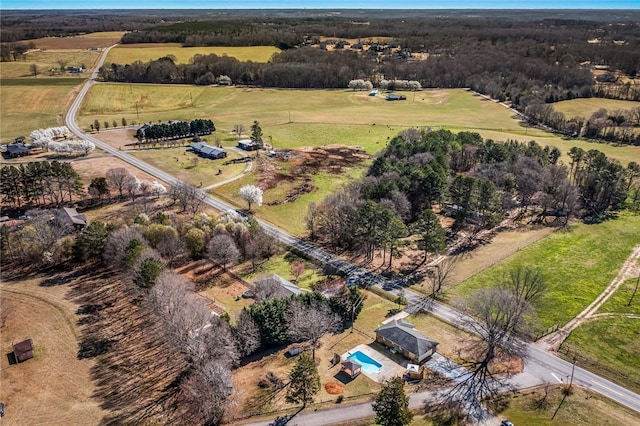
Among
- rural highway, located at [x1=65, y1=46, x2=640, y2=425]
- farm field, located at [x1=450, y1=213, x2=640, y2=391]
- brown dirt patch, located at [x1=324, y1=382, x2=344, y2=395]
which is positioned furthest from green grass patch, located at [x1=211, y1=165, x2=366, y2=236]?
brown dirt patch, located at [x1=324, y1=382, x2=344, y2=395]

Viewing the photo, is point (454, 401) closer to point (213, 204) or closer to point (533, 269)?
point (533, 269)

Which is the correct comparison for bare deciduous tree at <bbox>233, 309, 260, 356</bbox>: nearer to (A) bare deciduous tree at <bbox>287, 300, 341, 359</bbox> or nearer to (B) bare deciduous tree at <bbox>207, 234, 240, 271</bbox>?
(A) bare deciduous tree at <bbox>287, 300, 341, 359</bbox>

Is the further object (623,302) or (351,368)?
(623,302)

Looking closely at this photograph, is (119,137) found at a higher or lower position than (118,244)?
higher

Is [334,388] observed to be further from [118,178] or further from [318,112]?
[318,112]

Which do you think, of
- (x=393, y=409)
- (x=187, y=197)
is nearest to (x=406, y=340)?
(x=393, y=409)

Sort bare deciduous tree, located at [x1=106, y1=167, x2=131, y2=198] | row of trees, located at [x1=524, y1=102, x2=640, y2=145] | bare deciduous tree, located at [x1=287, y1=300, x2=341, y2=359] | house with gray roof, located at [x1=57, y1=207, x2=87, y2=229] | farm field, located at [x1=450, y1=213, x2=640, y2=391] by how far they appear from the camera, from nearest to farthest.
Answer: bare deciduous tree, located at [x1=287, y1=300, x2=341, y2=359], farm field, located at [x1=450, y1=213, x2=640, y2=391], house with gray roof, located at [x1=57, y1=207, x2=87, y2=229], bare deciduous tree, located at [x1=106, y1=167, x2=131, y2=198], row of trees, located at [x1=524, y1=102, x2=640, y2=145]
